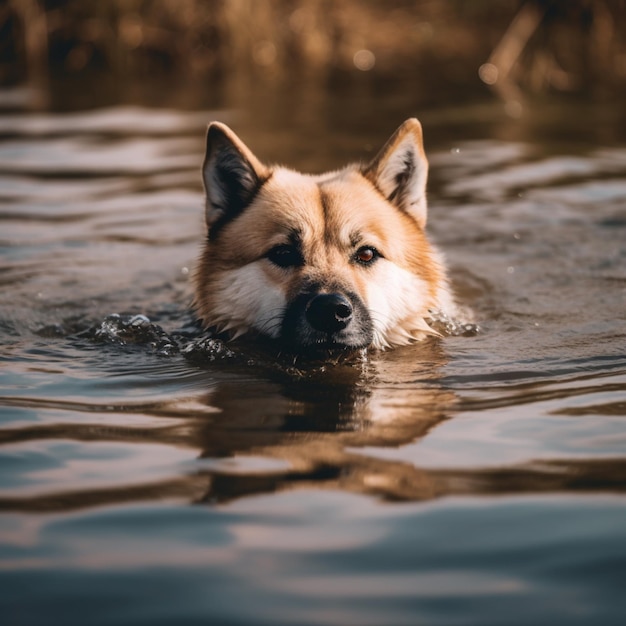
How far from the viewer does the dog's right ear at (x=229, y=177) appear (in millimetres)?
5418

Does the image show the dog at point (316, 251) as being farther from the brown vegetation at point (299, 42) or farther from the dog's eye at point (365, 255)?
the brown vegetation at point (299, 42)

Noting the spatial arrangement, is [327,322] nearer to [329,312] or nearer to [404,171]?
[329,312]

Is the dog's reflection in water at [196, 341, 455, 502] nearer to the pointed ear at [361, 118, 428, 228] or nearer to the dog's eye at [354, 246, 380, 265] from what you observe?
the dog's eye at [354, 246, 380, 265]

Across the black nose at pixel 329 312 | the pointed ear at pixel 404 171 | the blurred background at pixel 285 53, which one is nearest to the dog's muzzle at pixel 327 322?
the black nose at pixel 329 312

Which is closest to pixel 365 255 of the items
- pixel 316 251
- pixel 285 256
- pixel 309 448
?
pixel 316 251

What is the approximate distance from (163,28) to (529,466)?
1302 centimetres

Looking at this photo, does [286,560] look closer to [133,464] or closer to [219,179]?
[133,464]

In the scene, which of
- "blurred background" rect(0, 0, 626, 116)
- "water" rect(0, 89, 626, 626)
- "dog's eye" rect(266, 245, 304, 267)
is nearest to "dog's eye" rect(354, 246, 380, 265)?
"dog's eye" rect(266, 245, 304, 267)

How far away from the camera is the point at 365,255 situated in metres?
5.24

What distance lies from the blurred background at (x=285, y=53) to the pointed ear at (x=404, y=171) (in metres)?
7.11

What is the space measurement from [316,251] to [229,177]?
765 millimetres

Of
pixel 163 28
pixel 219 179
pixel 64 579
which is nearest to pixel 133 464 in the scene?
pixel 64 579

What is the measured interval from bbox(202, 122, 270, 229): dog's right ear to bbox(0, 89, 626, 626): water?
26.6 inches

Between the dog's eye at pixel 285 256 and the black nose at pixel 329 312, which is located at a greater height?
the dog's eye at pixel 285 256
